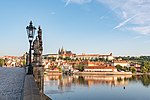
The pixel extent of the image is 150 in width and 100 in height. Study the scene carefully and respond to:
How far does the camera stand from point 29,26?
34.2 ft

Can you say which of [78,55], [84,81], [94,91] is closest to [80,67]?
[84,81]

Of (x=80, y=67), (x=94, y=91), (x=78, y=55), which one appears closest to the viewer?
(x=94, y=91)

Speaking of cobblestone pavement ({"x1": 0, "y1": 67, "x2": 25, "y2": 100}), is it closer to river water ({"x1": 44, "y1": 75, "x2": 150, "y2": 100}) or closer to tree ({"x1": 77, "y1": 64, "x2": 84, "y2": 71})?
river water ({"x1": 44, "y1": 75, "x2": 150, "y2": 100})

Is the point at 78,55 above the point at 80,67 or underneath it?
above

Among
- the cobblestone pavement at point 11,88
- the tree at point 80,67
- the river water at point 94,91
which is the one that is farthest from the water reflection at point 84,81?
the cobblestone pavement at point 11,88

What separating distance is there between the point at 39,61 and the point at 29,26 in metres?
1.84

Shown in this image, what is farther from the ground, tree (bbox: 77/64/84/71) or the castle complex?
the castle complex

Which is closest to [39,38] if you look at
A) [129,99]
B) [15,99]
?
[15,99]

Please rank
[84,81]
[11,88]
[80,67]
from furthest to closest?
1. [80,67]
2. [84,81]
3. [11,88]

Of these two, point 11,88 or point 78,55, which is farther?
point 78,55

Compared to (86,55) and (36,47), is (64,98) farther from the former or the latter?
(86,55)

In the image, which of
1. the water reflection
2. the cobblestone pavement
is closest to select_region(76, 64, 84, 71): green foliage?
the water reflection

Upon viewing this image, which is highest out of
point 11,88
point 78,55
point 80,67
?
point 78,55

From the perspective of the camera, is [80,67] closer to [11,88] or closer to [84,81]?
[84,81]
